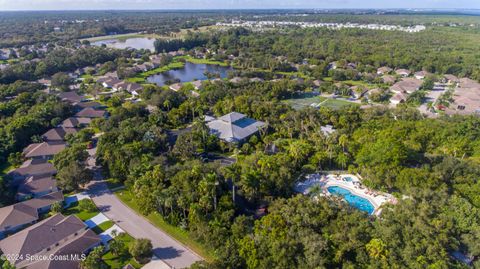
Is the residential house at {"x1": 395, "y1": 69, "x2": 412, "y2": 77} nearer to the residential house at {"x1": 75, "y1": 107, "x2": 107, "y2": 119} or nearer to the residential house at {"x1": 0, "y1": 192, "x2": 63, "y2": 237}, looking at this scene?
the residential house at {"x1": 75, "y1": 107, "x2": 107, "y2": 119}

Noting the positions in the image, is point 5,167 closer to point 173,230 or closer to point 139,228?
point 139,228

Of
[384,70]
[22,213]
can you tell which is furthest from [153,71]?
[22,213]

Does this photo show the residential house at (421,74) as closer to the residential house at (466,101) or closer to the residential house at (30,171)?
the residential house at (466,101)

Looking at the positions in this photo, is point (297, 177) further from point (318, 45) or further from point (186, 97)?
point (318, 45)

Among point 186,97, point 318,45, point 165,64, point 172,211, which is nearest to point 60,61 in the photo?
point 165,64

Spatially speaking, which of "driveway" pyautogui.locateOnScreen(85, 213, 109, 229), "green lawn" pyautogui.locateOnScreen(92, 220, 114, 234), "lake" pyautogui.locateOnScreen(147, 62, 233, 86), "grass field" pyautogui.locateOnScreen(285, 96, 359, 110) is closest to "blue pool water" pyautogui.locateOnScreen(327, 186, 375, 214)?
"green lawn" pyautogui.locateOnScreen(92, 220, 114, 234)

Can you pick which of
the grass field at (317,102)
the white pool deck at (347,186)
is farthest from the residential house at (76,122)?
the grass field at (317,102)

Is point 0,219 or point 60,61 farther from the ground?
point 60,61
